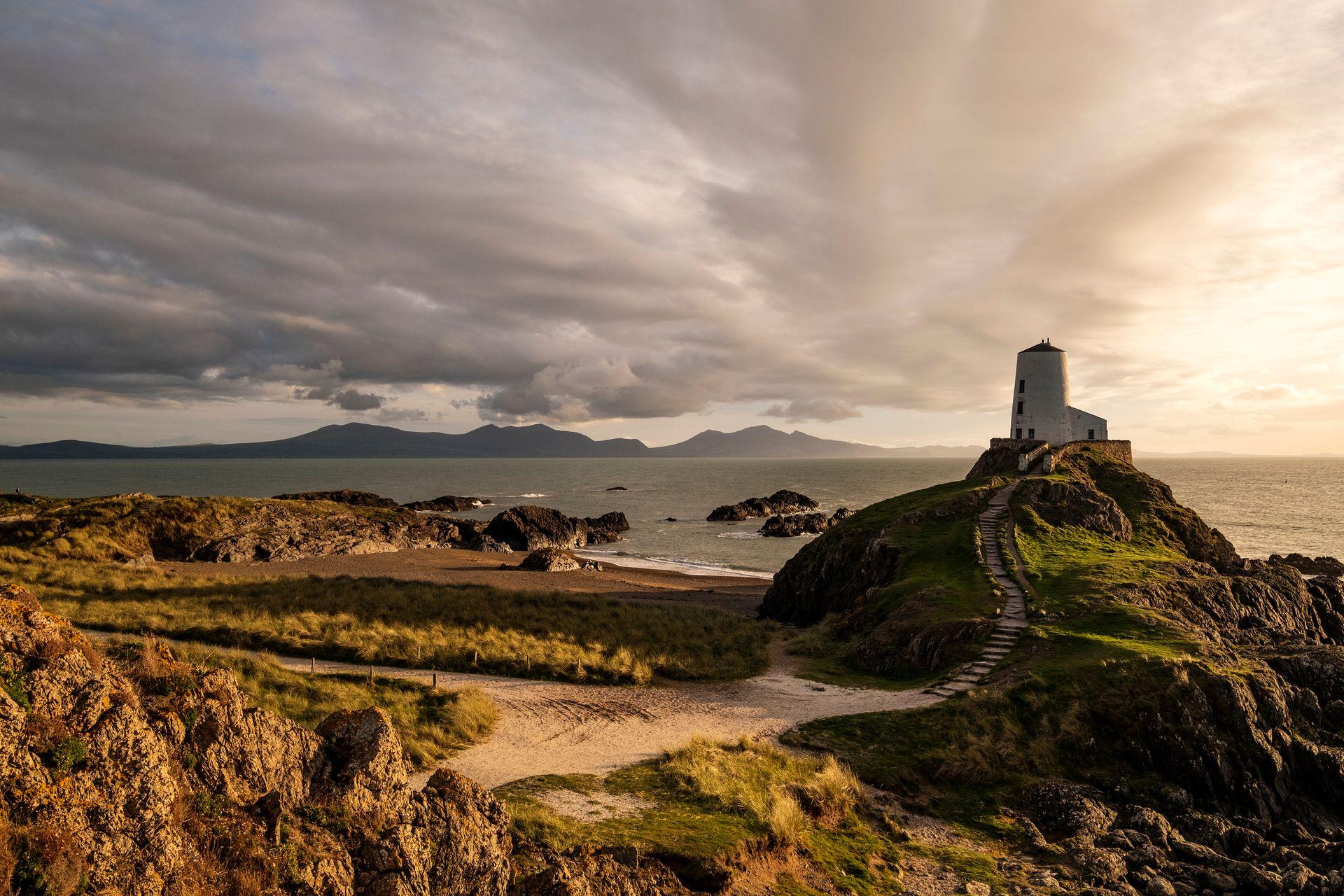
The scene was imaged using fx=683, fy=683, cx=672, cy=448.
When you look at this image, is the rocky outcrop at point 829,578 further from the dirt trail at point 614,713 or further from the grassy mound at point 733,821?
the grassy mound at point 733,821

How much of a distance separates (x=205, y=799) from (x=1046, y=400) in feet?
227

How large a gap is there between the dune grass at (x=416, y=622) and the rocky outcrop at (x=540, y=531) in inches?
1499

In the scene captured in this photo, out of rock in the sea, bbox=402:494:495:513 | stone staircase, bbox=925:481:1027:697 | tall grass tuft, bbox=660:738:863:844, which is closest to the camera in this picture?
tall grass tuft, bbox=660:738:863:844

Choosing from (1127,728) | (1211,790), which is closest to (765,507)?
(1127,728)

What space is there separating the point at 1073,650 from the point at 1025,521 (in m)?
19.5

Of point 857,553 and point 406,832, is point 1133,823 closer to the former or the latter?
point 406,832

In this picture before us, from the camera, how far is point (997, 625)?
2855cm

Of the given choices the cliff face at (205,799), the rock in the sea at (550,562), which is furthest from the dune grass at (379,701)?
the rock in the sea at (550,562)

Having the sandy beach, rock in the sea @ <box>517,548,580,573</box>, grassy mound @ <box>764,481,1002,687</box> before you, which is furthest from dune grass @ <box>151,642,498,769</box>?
rock in the sea @ <box>517,548,580,573</box>

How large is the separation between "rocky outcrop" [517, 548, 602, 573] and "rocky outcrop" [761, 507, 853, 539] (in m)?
37.5

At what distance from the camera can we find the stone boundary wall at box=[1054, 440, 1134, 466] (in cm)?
6081

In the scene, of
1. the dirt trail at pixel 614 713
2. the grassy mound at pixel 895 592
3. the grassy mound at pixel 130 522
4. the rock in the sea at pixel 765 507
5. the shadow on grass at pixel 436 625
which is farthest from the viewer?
the rock in the sea at pixel 765 507

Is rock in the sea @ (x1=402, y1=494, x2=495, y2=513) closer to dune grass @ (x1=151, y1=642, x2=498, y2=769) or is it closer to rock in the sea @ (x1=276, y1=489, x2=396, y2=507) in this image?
rock in the sea @ (x1=276, y1=489, x2=396, y2=507)

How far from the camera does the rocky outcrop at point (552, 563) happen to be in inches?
2420
